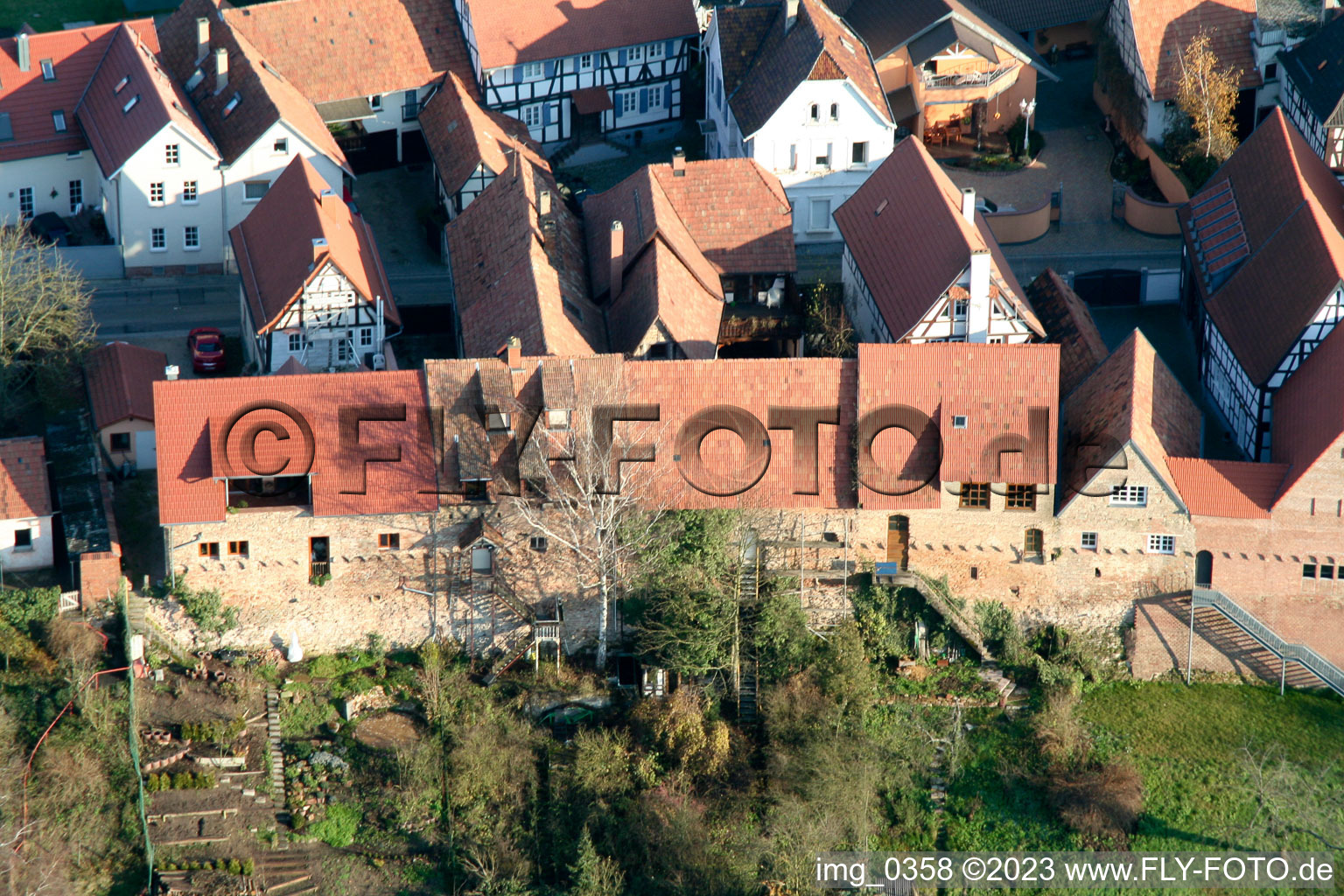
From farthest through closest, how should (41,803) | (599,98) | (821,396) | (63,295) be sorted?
(599,98), (63,295), (821,396), (41,803)

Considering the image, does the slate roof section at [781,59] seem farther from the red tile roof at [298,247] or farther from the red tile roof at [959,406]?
the red tile roof at [959,406]

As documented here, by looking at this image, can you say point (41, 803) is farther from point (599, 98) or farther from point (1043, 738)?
point (599, 98)

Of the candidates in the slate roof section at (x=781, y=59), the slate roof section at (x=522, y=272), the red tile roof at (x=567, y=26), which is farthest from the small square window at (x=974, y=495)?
the red tile roof at (x=567, y=26)

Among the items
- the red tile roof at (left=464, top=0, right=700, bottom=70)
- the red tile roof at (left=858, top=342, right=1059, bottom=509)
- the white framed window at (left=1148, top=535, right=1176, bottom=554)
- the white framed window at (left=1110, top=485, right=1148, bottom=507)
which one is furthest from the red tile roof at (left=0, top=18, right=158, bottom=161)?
the white framed window at (left=1148, top=535, right=1176, bottom=554)

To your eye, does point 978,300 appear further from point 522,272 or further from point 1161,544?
point 522,272

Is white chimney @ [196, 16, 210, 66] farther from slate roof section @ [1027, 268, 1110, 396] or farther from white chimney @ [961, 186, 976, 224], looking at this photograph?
slate roof section @ [1027, 268, 1110, 396]

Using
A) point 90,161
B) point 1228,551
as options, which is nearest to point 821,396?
point 1228,551
